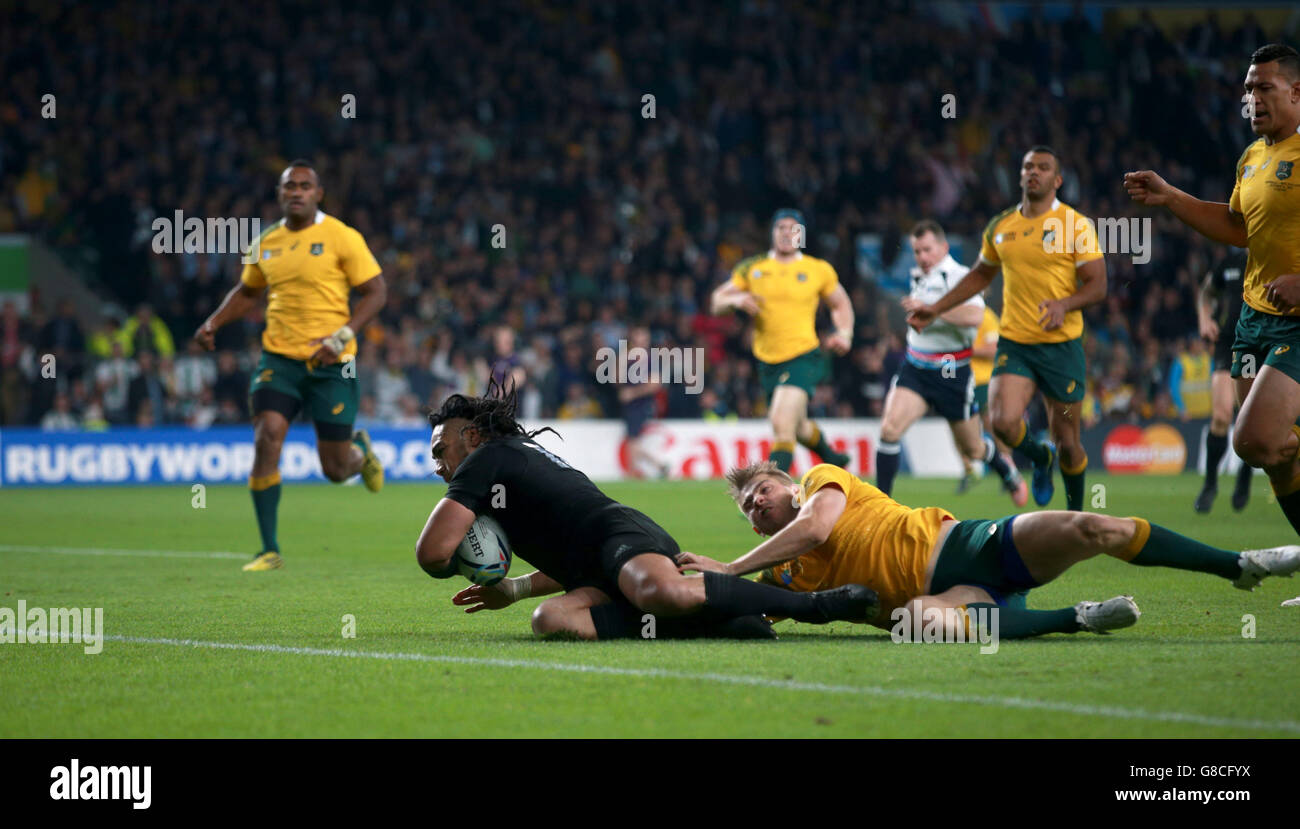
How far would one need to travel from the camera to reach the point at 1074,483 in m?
11.4

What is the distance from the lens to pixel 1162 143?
90.4 feet

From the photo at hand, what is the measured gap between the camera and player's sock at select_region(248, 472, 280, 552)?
1070 centimetres

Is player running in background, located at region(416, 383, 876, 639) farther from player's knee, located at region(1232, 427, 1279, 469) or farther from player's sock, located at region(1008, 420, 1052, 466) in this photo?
player's sock, located at region(1008, 420, 1052, 466)

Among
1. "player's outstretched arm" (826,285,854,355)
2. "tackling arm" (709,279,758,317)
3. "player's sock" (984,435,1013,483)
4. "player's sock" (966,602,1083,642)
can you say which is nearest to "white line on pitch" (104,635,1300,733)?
"player's sock" (966,602,1083,642)

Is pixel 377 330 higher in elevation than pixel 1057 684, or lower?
higher

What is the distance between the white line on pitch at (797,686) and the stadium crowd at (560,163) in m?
15.6

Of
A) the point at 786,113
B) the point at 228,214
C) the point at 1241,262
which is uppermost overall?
the point at 786,113

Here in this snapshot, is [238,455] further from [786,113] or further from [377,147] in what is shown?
[786,113]

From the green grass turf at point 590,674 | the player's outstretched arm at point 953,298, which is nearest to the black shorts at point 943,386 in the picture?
the player's outstretched arm at point 953,298

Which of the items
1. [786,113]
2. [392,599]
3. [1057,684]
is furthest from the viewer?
[786,113]

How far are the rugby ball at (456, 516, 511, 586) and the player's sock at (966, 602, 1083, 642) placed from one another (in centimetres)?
195

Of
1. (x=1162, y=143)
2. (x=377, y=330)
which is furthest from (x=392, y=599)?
(x=1162, y=143)

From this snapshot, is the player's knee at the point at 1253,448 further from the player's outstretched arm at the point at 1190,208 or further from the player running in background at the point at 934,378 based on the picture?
the player running in background at the point at 934,378

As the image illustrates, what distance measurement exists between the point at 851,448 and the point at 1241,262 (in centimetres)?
1039
